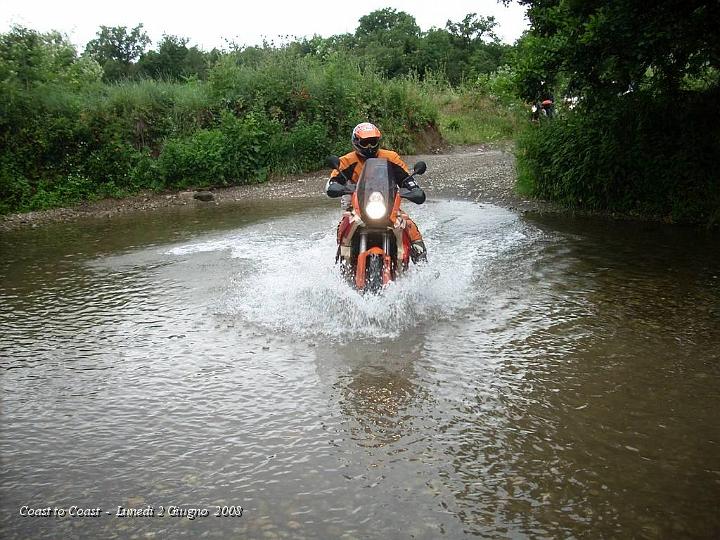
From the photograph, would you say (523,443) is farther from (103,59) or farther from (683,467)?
(103,59)

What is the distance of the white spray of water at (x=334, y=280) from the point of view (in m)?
6.57

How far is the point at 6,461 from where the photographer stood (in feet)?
13.4

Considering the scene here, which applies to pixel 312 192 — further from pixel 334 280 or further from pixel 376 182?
pixel 376 182

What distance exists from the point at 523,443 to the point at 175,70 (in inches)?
1720

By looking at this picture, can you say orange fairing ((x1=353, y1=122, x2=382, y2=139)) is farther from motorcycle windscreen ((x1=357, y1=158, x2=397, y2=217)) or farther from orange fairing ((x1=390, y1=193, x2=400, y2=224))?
orange fairing ((x1=390, y1=193, x2=400, y2=224))

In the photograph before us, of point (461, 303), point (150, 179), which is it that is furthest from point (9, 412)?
point (150, 179)

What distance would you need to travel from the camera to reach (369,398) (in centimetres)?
489

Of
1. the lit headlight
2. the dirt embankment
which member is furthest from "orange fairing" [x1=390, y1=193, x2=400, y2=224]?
the dirt embankment

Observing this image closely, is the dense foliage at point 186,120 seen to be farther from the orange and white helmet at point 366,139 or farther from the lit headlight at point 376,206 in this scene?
the lit headlight at point 376,206

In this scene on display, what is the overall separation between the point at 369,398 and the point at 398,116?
1927 cm

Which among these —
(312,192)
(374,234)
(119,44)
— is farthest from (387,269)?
(119,44)

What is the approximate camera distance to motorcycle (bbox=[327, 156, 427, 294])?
261 inches

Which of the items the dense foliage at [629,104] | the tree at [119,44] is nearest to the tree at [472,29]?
the tree at [119,44]

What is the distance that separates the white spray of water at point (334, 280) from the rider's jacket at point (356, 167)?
3.52 ft
